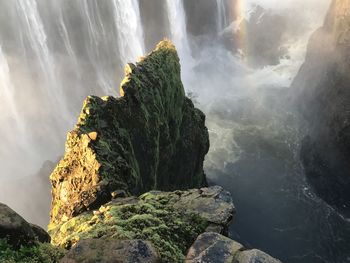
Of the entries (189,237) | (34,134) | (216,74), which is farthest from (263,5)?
(189,237)

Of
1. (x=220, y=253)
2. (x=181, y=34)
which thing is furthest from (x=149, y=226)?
(x=181, y=34)

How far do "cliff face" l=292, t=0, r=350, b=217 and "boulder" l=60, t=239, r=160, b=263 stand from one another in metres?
47.1

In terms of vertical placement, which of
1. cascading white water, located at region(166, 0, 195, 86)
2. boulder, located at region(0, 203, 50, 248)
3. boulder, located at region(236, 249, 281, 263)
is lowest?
boulder, located at region(0, 203, 50, 248)

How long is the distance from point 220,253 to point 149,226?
10.5 feet

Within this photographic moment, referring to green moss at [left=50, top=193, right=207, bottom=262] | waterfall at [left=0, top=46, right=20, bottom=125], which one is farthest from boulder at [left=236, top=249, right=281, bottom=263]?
waterfall at [left=0, top=46, right=20, bottom=125]

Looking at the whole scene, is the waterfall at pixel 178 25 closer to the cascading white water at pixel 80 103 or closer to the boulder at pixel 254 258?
the cascading white water at pixel 80 103

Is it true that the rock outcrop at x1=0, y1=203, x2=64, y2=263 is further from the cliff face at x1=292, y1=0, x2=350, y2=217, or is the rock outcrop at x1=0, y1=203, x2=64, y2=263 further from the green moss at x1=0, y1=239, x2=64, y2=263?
the cliff face at x1=292, y1=0, x2=350, y2=217

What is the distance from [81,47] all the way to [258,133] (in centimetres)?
3201

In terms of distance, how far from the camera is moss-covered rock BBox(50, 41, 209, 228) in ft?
65.2

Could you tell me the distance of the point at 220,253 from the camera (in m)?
9.51

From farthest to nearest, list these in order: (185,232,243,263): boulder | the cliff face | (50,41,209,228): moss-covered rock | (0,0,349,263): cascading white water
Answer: (0,0,349,263): cascading white water, the cliff face, (50,41,209,228): moss-covered rock, (185,232,243,263): boulder

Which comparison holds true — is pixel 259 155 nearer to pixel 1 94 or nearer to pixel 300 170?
pixel 300 170

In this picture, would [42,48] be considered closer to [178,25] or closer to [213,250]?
[178,25]

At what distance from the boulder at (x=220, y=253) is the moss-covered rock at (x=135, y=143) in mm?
8262
